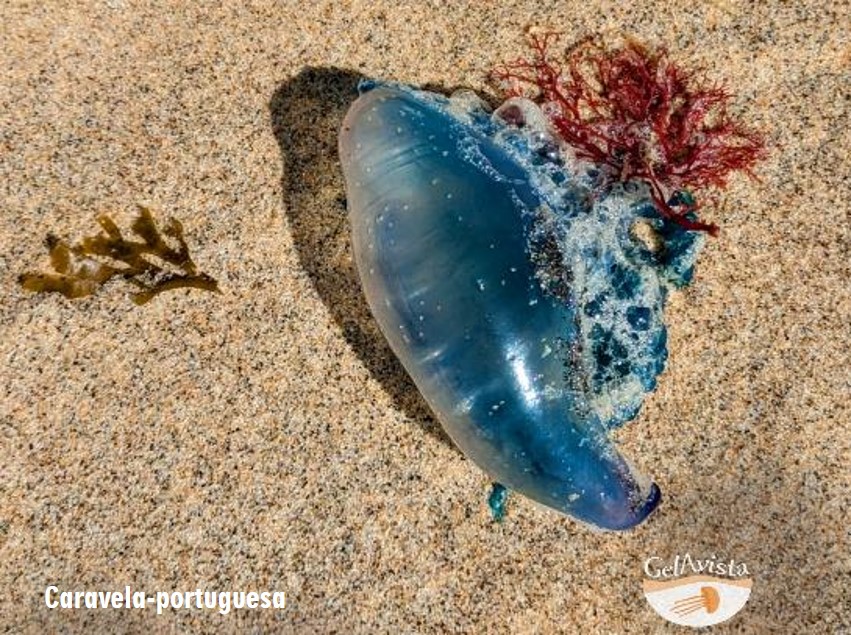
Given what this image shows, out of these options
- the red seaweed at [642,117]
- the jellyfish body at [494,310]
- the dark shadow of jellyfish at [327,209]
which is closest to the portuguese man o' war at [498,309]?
the jellyfish body at [494,310]

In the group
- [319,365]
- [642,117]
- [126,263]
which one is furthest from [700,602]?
[126,263]

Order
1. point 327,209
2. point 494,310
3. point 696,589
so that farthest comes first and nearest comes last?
point 327,209, point 696,589, point 494,310

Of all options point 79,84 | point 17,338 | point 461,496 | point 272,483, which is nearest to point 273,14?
point 79,84

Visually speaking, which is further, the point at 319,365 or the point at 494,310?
the point at 319,365

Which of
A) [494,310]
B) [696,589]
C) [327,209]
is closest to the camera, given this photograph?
[494,310]

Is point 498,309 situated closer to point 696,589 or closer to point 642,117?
point 642,117

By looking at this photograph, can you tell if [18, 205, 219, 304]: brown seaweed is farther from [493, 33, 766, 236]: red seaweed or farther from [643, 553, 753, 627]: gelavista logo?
[643, 553, 753, 627]: gelavista logo

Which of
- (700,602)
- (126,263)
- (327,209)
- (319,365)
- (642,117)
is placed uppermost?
(642,117)

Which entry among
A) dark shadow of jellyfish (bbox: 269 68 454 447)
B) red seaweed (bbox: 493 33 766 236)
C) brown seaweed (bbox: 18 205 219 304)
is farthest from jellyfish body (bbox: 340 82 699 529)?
brown seaweed (bbox: 18 205 219 304)
